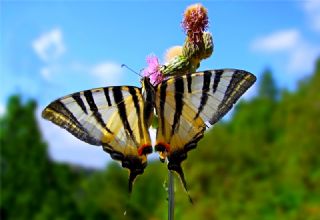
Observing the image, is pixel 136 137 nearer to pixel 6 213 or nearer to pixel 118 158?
pixel 118 158

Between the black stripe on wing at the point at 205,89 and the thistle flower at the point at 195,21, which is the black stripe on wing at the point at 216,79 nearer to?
the black stripe on wing at the point at 205,89

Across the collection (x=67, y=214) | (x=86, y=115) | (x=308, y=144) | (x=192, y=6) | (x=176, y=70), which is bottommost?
(x=86, y=115)

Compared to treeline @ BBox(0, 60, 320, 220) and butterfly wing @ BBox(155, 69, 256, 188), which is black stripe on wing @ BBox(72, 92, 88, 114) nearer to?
butterfly wing @ BBox(155, 69, 256, 188)

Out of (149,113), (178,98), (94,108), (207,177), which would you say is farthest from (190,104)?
(207,177)

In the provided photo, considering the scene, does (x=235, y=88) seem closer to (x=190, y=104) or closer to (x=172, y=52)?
(x=190, y=104)

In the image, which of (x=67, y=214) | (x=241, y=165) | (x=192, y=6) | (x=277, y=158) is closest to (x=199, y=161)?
(x=241, y=165)

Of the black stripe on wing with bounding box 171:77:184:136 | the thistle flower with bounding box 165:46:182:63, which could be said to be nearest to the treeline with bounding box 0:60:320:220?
the thistle flower with bounding box 165:46:182:63
